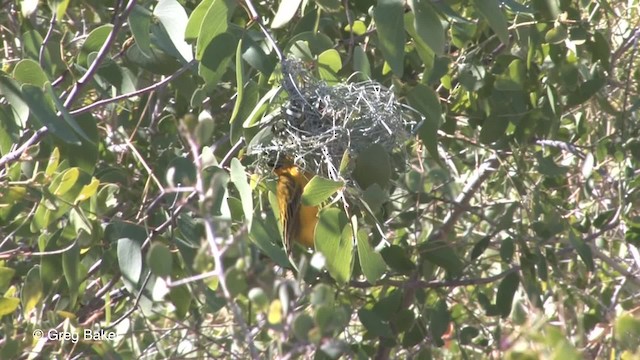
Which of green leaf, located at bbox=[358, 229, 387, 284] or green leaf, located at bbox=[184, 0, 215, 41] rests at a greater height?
green leaf, located at bbox=[184, 0, 215, 41]

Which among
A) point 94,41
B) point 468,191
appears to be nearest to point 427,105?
point 94,41

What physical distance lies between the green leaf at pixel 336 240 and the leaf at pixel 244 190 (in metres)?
0.13

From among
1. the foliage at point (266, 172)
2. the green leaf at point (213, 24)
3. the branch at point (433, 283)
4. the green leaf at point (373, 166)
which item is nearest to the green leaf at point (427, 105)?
the foliage at point (266, 172)

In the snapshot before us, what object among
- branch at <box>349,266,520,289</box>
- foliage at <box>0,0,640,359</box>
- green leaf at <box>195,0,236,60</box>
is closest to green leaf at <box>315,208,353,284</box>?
foliage at <box>0,0,640,359</box>

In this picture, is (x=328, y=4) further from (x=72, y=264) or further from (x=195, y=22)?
(x=72, y=264)

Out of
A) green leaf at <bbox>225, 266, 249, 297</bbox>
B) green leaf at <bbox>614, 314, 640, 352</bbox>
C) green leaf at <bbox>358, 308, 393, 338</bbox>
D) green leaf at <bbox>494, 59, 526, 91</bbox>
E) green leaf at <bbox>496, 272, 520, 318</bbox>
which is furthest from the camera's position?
green leaf at <bbox>496, 272, 520, 318</bbox>

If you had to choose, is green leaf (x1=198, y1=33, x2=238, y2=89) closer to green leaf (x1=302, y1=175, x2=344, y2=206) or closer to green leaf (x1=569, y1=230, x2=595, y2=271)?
green leaf (x1=302, y1=175, x2=344, y2=206)

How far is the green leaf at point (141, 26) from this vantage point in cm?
159

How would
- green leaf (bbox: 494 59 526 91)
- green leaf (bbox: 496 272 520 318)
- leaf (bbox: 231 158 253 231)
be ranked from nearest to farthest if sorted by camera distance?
leaf (bbox: 231 158 253 231) < green leaf (bbox: 494 59 526 91) < green leaf (bbox: 496 272 520 318)

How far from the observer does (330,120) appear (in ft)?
5.70

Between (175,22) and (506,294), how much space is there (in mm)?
1173

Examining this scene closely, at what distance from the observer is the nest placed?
5.58 ft

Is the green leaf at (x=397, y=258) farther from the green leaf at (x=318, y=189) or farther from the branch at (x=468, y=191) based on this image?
the green leaf at (x=318, y=189)

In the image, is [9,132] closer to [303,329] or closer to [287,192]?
[287,192]
